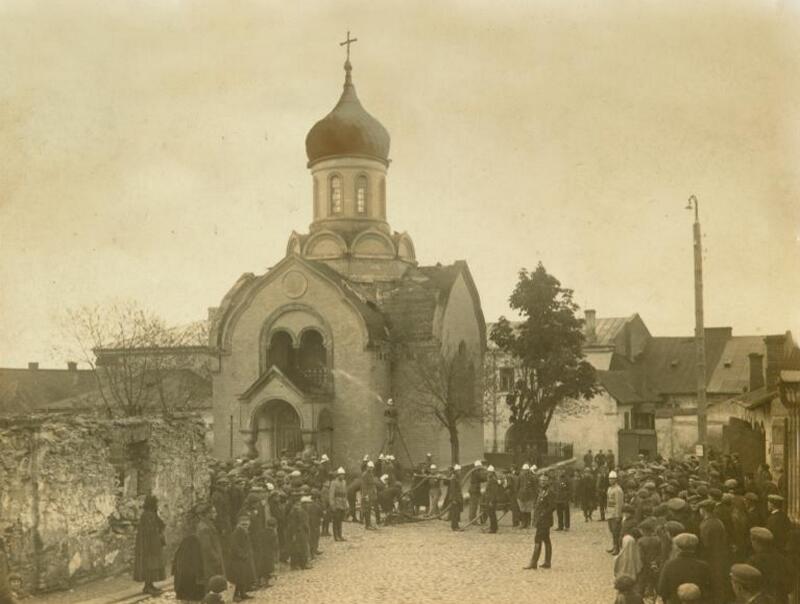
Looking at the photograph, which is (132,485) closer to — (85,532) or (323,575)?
(85,532)

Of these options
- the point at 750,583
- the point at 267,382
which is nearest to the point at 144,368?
the point at 267,382

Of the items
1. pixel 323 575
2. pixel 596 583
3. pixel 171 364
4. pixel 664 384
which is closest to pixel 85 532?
pixel 323 575

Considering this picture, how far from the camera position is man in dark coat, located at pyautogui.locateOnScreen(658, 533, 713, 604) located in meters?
9.09

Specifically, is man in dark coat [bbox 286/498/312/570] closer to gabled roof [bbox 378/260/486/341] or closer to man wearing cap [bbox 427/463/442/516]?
man wearing cap [bbox 427/463/442/516]

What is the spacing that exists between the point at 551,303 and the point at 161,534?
877 inches

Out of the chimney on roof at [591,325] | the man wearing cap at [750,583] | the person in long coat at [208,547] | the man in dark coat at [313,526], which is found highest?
the chimney on roof at [591,325]

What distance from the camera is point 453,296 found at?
36000mm

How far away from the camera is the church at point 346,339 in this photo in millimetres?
32000

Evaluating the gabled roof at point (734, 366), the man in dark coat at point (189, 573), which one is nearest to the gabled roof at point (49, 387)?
the man in dark coat at point (189, 573)

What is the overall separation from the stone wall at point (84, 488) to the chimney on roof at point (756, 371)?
20.3 meters

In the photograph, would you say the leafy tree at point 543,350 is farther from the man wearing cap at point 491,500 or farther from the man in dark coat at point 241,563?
the man in dark coat at point 241,563

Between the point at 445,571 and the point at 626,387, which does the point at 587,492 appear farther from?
the point at 626,387

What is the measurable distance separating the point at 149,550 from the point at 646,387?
138 ft

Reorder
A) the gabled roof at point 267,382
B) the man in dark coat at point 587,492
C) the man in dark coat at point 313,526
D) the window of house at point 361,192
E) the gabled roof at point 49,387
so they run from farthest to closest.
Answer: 1. the gabled roof at point 49,387
2. the window of house at point 361,192
3. the gabled roof at point 267,382
4. the man in dark coat at point 587,492
5. the man in dark coat at point 313,526
